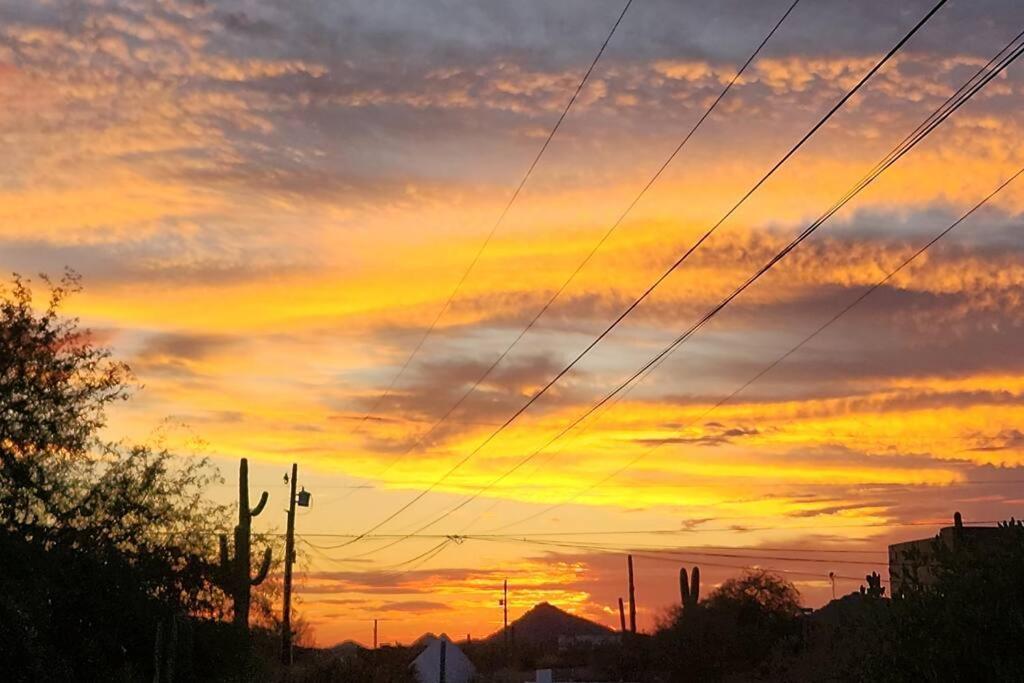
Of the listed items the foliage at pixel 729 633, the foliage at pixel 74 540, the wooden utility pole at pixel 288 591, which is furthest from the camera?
the foliage at pixel 729 633

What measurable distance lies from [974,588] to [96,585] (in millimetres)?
25360

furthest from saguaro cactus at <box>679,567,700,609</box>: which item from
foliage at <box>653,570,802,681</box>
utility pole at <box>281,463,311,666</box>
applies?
utility pole at <box>281,463,311,666</box>

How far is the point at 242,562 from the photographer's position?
1837 inches

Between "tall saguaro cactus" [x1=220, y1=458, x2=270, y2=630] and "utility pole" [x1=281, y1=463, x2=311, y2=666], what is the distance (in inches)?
186

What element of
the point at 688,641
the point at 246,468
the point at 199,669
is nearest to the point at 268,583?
the point at 246,468

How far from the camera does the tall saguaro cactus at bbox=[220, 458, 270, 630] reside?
42938 mm

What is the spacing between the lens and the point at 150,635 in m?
35.2

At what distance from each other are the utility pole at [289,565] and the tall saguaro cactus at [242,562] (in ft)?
15.5

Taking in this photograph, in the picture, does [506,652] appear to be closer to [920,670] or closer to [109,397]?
[109,397]

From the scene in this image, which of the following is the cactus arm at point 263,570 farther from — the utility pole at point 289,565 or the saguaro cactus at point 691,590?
the saguaro cactus at point 691,590

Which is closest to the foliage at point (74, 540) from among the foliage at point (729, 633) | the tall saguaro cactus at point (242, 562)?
the tall saguaro cactus at point (242, 562)

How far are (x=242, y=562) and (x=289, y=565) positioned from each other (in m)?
13.2

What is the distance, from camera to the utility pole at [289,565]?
187ft

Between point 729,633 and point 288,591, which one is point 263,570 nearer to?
point 288,591
